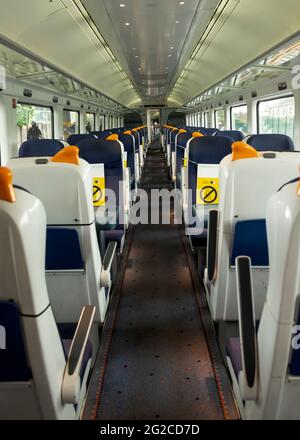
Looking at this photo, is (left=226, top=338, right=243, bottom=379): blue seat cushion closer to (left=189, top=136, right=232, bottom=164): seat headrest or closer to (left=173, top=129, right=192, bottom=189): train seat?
(left=189, top=136, right=232, bottom=164): seat headrest

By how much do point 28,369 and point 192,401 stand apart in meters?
1.35

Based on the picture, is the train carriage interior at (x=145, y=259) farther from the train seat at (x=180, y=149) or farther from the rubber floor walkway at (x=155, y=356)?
the train seat at (x=180, y=149)

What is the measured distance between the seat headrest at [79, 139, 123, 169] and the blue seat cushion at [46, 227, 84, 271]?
264 cm

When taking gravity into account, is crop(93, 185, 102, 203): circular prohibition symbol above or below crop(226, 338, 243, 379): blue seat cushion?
above

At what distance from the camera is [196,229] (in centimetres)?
539

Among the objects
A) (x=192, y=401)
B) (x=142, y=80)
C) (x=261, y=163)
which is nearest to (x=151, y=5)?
→ (x=261, y=163)

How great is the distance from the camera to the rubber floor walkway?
2.79m

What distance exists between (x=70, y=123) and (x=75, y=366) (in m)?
12.0

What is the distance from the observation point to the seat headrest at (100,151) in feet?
18.4

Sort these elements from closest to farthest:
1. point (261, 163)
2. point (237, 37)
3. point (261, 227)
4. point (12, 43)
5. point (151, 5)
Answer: point (261, 163) < point (261, 227) < point (12, 43) < point (151, 5) < point (237, 37)

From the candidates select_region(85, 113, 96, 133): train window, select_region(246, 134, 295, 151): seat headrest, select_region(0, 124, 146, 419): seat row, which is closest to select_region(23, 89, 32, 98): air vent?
select_region(246, 134, 295, 151): seat headrest

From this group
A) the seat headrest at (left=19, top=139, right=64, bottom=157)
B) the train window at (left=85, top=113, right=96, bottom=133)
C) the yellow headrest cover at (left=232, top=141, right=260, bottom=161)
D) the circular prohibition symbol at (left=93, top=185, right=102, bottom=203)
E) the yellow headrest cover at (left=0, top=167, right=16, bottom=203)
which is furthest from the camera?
the train window at (left=85, top=113, right=96, bottom=133)

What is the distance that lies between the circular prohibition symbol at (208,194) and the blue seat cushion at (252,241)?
1.83 m
